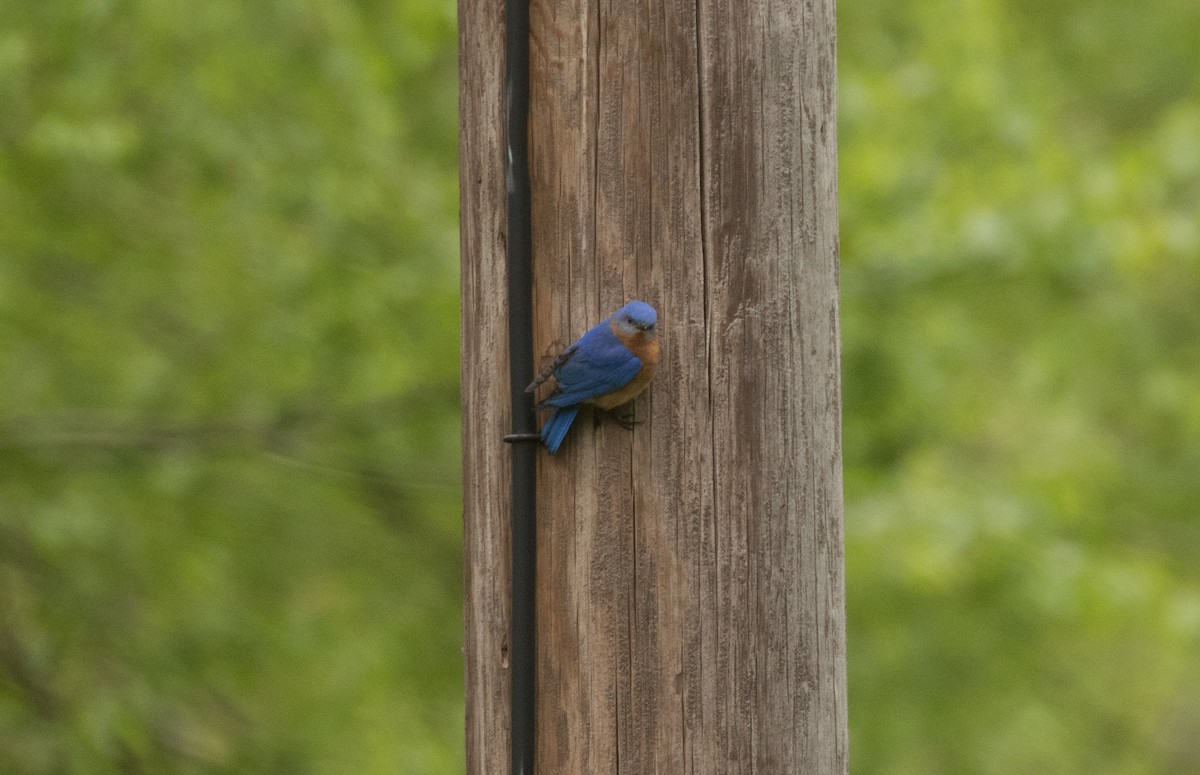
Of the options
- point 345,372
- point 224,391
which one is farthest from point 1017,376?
point 224,391

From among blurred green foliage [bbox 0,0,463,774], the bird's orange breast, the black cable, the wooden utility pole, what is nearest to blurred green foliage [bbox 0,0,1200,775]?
blurred green foliage [bbox 0,0,463,774]

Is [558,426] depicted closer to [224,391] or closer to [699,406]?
[699,406]

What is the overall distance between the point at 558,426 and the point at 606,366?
0.15m

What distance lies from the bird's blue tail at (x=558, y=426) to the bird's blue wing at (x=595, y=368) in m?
0.02

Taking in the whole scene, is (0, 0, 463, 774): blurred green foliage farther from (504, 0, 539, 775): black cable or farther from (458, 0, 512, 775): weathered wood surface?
(504, 0, 539, 775): black cable

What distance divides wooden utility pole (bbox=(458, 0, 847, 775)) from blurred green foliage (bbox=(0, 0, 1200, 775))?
2632 millimetres

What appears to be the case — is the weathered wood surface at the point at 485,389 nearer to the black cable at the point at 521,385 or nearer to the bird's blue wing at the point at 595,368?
the black cable at the point at 521,385

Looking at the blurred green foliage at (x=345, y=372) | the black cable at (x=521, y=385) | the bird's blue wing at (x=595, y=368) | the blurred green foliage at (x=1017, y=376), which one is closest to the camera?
the bird's blue wing at (x=595, y=368)

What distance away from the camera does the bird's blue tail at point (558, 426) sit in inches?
76.5

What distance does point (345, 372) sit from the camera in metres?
6.19

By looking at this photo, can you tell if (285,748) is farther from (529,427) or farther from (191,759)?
(529,427)

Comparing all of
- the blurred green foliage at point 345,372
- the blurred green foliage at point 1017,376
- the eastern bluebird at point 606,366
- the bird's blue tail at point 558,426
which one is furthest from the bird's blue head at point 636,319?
the blurred green foliage at point 1017,376

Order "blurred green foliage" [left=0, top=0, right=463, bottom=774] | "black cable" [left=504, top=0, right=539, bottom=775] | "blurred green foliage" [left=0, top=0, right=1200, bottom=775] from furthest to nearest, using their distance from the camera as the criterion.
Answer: "blurred green foliage" [left=0, top=0, right=1200, bottom=775]
"blurred green foliage" [left=0, top=0, right=463, bottom=774]
"black cable" [left=504, top=0, right=539, bottom=775]

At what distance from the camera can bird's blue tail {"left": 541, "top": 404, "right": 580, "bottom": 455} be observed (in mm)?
1942
